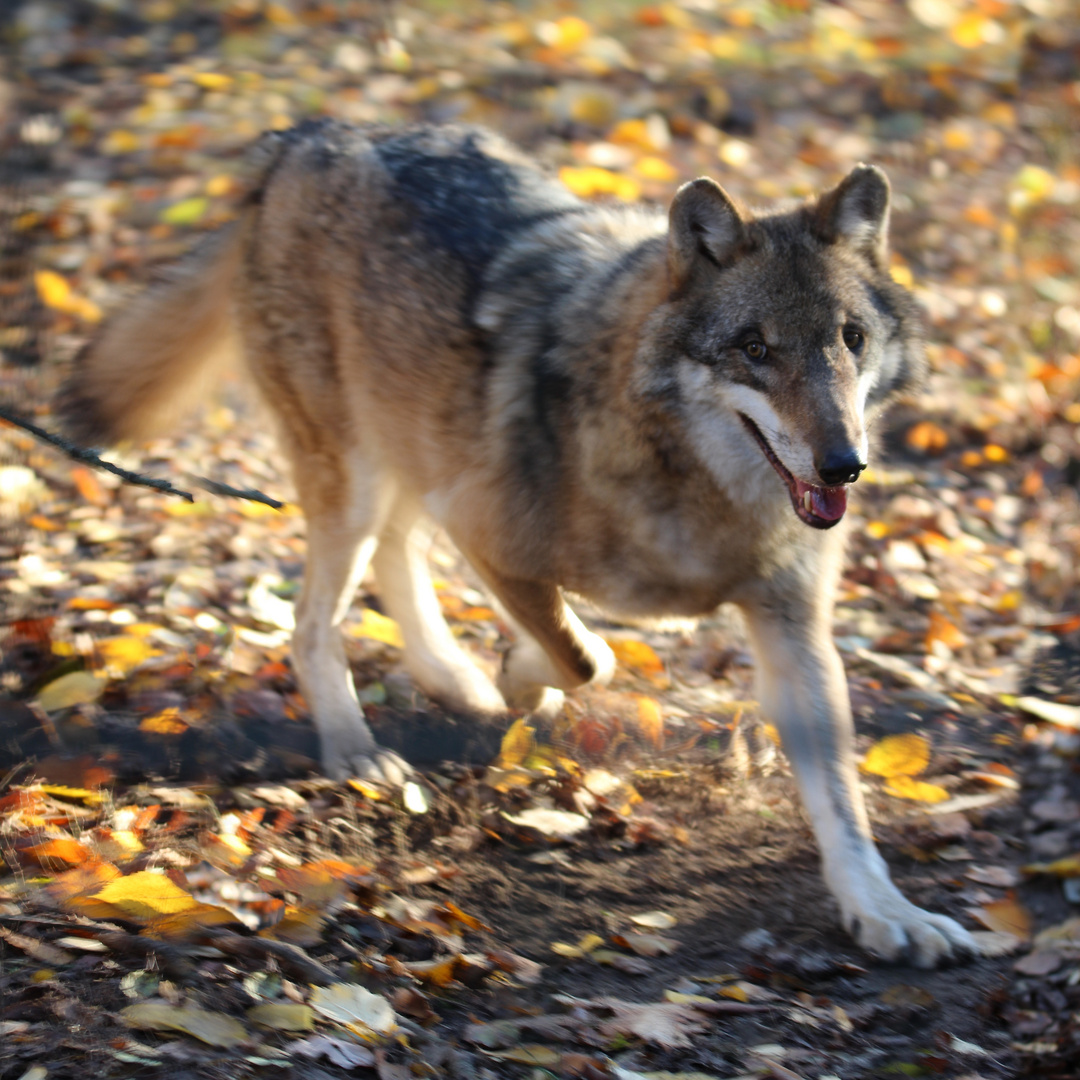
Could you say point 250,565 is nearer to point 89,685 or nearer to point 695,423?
point 89,685

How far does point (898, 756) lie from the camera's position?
371cm

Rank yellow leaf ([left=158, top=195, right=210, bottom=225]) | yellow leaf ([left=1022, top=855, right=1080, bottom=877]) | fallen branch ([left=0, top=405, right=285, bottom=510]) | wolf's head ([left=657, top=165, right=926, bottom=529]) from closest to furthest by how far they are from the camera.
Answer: fallen branch ([left=0, top=405, right=285, bottom=510])
wolf's head ([left=657, top=165, right=926, bottom=529])
yellow leaf ([left=1022, top=855, right=1080, bottom=877])
yellow leaf ([left=158, top=195, right=210, bottom=225])

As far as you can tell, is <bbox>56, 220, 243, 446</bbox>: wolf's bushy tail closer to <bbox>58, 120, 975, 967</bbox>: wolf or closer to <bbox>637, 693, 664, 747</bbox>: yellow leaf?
<bbox>58, 120, 975, 967</bbox>: wolf

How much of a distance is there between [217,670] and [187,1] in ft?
18.6

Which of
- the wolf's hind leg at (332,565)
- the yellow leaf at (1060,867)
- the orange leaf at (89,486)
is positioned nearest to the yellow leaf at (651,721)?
the wolf's hind leg at (332,565)

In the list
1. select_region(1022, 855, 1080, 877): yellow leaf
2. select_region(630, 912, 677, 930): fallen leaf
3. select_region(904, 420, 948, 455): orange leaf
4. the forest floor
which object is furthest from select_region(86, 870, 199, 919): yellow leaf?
select_region(904, 420, 948, 455): orange leaf

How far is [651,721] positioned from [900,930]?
3.62ft

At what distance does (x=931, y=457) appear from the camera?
5473 millimetres

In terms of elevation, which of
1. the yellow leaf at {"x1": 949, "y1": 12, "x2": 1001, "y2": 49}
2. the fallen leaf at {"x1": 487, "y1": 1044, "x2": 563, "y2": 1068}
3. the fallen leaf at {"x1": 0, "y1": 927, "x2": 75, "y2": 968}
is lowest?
the fallen leaf at {"x1": 487, "y1": 1044, "x2": 563, "y2": 1068}

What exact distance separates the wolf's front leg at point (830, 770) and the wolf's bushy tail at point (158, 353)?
2125mm

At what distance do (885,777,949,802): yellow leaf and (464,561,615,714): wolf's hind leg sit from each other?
976 millimetres

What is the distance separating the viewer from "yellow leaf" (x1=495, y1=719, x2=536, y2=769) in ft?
11.5

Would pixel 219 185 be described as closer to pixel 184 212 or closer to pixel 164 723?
pixel 184 212

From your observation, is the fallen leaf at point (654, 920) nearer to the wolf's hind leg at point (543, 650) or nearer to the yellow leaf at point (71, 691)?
the wolf's hind leg at point (543, 650)
